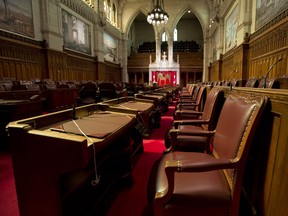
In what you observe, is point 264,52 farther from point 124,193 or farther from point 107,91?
point 124,193

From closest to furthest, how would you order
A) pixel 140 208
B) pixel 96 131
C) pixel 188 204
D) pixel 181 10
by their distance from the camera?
pixel 188 204 → pixel 96 131 → pixel 140 208 → pixel 181 10

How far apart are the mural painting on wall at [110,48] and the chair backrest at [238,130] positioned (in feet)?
51.7

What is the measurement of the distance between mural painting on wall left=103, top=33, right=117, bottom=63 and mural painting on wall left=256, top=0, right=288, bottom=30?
11.5 metres

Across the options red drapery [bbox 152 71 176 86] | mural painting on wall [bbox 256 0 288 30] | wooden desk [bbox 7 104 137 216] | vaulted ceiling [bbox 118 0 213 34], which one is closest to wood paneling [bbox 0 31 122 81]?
wooden desk [bbox 7 104 137 216]

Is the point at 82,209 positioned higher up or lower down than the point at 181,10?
lower down

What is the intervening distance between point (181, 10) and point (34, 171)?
20911mm

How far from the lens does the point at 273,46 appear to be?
6.57 metres

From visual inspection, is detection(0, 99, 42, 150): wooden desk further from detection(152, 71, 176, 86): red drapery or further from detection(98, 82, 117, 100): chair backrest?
detection(152, 71, 176, 86): red drapery

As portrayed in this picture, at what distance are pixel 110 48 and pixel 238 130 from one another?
679 inches

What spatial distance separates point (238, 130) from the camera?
117 cm

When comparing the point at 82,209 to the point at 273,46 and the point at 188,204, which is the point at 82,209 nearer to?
the point at 188,204

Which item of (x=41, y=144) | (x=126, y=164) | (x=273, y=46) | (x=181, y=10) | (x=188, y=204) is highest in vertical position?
(x=181, y=10)

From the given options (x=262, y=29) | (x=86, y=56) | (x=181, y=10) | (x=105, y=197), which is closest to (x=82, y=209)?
(x=105, y=197)

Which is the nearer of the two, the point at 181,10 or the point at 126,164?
the point at 126,164
